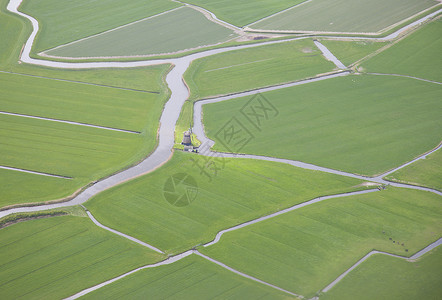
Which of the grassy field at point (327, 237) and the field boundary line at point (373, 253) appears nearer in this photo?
the field boundary line at point (373, 253)


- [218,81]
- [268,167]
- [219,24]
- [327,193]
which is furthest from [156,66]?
[327,193]

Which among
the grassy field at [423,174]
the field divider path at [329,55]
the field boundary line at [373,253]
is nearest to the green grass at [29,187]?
the field boundary line at [373,253]

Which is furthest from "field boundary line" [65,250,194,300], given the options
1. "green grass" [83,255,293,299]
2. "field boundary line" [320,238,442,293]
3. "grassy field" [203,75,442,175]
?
"grassy field" [203,75,442,175]

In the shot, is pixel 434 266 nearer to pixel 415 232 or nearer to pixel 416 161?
pixel 415 232

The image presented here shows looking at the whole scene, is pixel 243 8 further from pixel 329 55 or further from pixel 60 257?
pixel 60 257

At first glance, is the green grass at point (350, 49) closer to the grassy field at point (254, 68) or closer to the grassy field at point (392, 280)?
the grassy field at point (254, 68)
